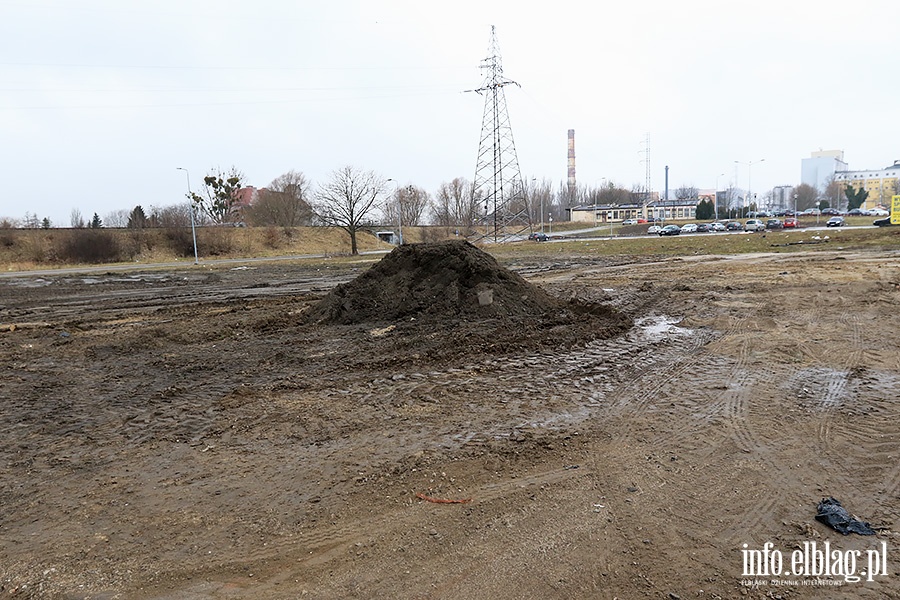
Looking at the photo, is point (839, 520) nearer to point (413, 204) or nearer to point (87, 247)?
point (87, 247)

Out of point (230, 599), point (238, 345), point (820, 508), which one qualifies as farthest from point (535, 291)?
point (230, 599)

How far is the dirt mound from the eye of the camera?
1165cm

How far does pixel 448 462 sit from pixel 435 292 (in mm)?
7589

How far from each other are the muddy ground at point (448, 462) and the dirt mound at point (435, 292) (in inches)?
54.8

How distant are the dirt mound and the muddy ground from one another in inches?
54.8

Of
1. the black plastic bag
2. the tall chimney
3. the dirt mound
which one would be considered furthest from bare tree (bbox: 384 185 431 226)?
the black plastic bag

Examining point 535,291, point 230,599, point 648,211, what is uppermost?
point 648,211

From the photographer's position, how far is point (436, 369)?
8.06m

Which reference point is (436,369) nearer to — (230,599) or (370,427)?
(370,427)

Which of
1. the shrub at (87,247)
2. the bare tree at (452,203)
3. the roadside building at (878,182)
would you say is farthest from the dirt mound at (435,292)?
the roadside building at (878,182)

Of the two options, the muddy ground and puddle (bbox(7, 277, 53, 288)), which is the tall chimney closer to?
puddle (bbox(7, 277, 53, 288))

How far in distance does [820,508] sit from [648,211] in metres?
133

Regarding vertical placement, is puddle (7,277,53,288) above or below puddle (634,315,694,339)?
above

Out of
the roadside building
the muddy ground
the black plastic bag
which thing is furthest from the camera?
the roadside building
